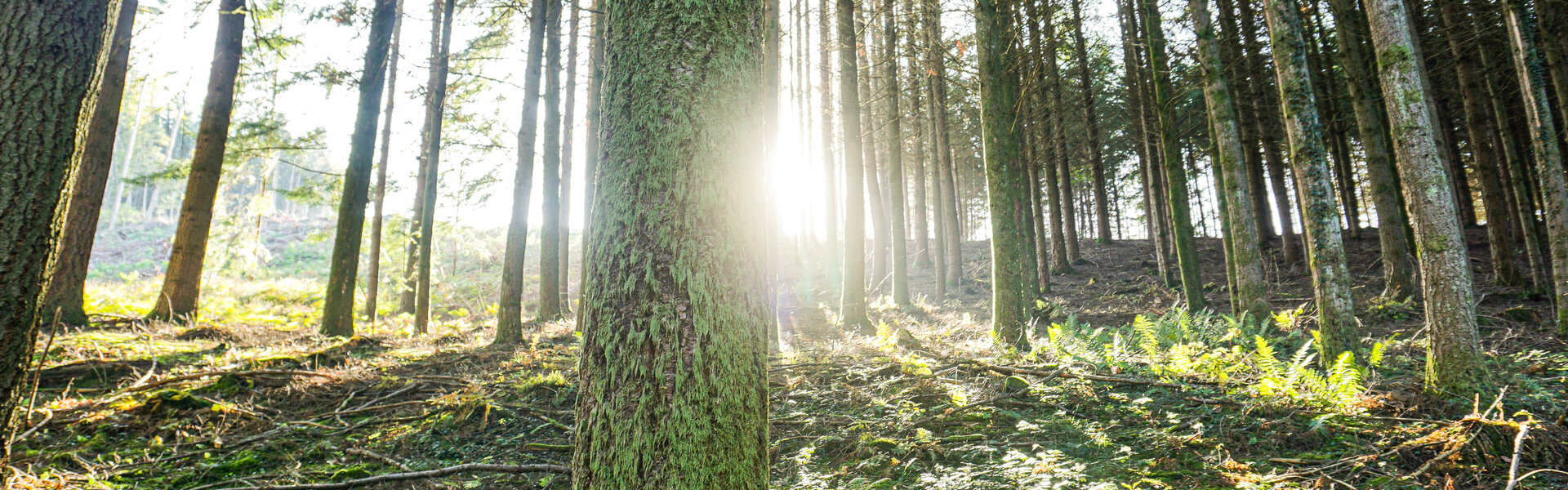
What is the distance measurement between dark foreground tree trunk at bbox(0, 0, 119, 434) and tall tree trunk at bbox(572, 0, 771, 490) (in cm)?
284

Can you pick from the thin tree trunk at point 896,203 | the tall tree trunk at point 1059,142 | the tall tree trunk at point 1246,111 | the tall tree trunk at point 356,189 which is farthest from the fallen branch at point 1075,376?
the tall tree trunk at point 1246,111

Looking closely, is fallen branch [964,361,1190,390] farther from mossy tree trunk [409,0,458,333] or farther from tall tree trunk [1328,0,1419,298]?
mossy tree trunk [409,0,458,333]

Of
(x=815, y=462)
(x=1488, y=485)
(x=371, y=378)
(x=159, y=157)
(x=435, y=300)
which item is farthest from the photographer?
(x=159, y=157)

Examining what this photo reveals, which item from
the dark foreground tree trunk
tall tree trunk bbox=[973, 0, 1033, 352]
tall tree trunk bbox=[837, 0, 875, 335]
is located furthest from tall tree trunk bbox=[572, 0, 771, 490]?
tall tree trunk bbox=[837, 0, 875, 335]

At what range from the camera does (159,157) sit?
4441 cm

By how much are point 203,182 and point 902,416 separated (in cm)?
1144

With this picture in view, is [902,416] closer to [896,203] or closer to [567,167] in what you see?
[896,203]

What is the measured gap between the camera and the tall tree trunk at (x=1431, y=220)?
12.3 feet

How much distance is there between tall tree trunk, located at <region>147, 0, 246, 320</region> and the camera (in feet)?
29.4

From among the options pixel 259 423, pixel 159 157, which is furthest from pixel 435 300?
pixel 159 157

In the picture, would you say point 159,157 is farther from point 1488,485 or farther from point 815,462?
point 1488,485

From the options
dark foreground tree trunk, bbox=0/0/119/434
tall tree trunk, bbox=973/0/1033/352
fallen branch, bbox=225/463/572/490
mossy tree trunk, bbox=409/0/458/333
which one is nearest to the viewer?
dark foreground tree trunk, bbox=0/0/119/434

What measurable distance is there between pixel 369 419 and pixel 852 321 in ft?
23.7

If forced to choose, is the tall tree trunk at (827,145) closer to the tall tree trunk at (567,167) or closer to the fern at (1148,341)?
the tall tree trunk at (567,167)
